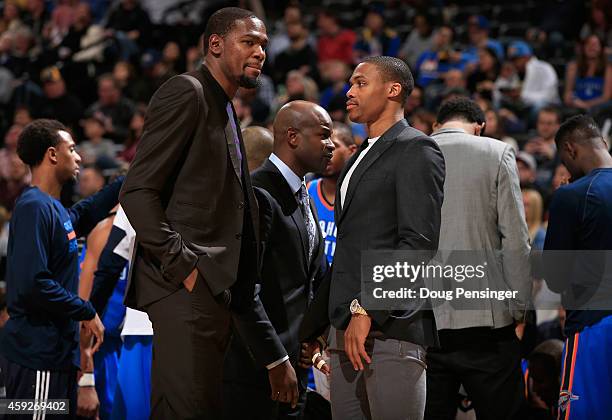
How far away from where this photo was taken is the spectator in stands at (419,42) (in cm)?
1295

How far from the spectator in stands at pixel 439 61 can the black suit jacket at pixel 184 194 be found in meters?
8.78

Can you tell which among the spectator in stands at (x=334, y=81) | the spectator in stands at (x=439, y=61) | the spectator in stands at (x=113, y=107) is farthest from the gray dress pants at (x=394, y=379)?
the spectator in stands at (x=113, y=107)

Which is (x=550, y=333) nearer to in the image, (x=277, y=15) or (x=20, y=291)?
(x=20, y=291)

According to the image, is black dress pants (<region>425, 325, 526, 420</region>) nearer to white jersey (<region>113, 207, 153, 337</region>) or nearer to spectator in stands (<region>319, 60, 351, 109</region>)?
white jersey (<region>113, 207, 153, 337</region>)

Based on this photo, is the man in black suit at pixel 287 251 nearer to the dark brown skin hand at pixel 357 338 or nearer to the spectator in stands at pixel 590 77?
the dark brown skin hand at pixel 357 338

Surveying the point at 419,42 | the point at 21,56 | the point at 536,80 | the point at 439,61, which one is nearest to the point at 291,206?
the point at 536,80

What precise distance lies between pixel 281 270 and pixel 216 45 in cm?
116

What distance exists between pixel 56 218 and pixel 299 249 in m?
1.30

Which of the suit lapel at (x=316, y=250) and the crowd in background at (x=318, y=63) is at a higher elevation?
the crowd in background at (x=318, y=63)

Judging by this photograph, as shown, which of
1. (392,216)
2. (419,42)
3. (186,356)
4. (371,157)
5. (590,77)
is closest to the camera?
(186,356)

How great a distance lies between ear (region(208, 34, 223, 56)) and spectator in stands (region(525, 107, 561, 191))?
A: 20.1 ft

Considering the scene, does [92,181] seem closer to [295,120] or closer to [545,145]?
[295,120]

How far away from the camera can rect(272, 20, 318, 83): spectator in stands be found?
1299 cm

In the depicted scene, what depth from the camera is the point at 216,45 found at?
3.49 metres
